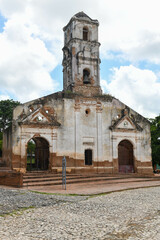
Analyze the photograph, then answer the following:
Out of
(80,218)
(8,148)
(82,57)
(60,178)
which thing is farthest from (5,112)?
(80,218)

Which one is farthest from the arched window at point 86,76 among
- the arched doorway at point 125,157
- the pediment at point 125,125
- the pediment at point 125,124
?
the arched doorway at point 125,157

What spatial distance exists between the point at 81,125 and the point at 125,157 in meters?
5.84

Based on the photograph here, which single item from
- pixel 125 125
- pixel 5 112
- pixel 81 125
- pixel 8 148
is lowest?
pixel 8 148

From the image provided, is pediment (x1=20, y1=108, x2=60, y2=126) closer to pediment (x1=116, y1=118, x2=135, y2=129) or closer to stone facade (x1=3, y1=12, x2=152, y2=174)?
stone facade (x1=3, y1=12, x2=152, y2=174)

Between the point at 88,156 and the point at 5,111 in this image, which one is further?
the point at 5,111

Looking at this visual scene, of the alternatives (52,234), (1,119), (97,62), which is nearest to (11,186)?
(52,234)

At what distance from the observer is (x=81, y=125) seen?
21641 mm

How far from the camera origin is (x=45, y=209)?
904cm

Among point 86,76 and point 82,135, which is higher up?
point 86,76

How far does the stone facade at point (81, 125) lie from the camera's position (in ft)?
65.4

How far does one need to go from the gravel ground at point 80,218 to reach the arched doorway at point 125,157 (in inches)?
488

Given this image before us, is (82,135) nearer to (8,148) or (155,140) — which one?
(8,148)

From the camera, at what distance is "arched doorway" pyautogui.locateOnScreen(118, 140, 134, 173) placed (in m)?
23.7

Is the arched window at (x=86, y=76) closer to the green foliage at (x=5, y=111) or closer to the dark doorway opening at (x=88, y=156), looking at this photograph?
the dark doorway opening at (x=88, y=156)
